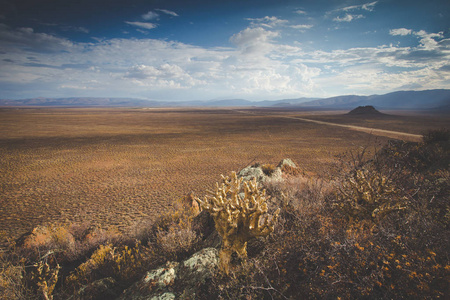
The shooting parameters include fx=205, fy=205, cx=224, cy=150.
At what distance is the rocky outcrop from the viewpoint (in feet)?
9.49

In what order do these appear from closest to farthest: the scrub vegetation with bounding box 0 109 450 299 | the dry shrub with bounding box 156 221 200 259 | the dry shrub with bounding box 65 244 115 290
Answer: the scrub vegetation with bounding box 0 109 450 299 < the dry shrub with bounding box 65 244 115 290 < the dry shrub with bounding box 156 221 200 259

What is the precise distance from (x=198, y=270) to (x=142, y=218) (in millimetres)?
5718

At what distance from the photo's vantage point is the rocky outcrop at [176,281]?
2893 mm

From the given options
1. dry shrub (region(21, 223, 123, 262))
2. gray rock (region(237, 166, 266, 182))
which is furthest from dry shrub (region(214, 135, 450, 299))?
dry shrub (region(21, 223, 123, 262))

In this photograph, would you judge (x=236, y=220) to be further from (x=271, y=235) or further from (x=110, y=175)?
(x=110, y=175)

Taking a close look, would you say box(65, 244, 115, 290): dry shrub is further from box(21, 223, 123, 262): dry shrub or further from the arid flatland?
the arid flatland

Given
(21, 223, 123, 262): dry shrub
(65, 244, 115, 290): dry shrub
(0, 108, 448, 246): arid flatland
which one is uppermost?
(65, 244, 115, 290): dry shrub

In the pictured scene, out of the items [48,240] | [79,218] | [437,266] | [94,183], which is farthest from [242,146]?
[437,266]

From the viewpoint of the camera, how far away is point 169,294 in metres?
2.87

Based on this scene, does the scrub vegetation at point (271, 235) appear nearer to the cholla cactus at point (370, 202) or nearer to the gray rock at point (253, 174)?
the cholla cactus at point (370, 202)

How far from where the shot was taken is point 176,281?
307 cm

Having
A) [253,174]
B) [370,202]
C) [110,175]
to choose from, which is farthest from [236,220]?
[110,175]

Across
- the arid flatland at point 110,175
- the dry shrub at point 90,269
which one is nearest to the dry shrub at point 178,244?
the dry shrub at point 90,269

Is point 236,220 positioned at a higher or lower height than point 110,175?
higher
